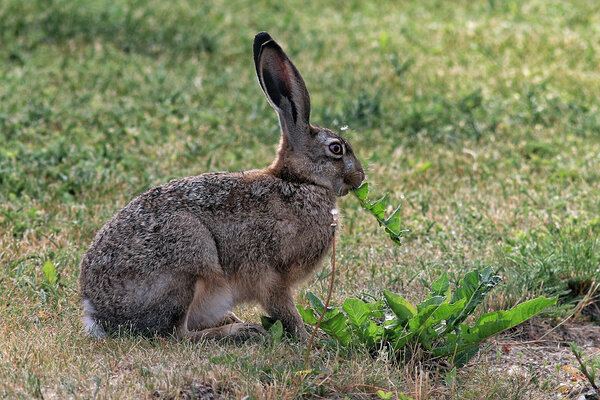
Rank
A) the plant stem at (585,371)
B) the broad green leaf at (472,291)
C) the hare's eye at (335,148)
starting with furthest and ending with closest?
the hare's eye at (335,148) → the broad green leaf at (472,291) → the plant stem at (585,371)

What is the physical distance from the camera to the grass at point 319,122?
14.3 feet

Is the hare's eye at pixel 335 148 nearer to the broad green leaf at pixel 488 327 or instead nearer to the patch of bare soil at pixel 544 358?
the broad green leaf at pixel 488 327

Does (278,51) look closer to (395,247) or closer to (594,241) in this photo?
(395,247)

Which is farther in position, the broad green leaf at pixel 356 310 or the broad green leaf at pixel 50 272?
Result: the broad green leaf at pixel 50 272

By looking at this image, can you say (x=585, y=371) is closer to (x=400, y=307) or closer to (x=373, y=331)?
(x=400, y=307)

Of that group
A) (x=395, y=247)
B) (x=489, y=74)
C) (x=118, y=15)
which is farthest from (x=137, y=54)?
(x=395, y=247)

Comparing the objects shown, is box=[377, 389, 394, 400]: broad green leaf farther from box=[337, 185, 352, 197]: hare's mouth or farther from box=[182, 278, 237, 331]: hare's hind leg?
box=[337, 185, 352, 197]: hare's mouth

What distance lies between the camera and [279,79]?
4.92 meters

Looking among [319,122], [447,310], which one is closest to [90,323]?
[447,310]

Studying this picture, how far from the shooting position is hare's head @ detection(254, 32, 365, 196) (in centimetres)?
491

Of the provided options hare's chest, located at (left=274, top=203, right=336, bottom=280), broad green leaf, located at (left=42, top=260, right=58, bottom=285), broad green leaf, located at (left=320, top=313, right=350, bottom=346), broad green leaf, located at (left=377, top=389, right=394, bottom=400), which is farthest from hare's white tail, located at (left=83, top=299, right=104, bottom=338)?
broad green leaf, located at (left=377, top=389, right=394, bottom=400)

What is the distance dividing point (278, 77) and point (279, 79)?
1 cm

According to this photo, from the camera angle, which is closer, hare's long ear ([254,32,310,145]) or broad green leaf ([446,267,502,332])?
broad green leaf ([446,267,502,332])

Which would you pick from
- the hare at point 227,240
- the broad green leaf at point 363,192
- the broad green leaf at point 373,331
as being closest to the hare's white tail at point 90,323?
the hare at point 227,240
